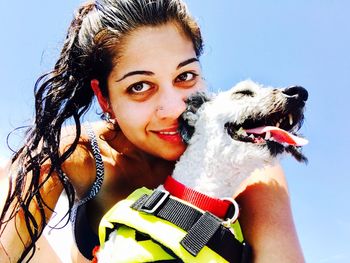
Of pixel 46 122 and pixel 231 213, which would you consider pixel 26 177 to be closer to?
pixel 46 122

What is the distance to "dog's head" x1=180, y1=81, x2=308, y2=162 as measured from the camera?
330 cm

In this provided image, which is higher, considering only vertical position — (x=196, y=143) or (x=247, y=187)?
(x=196, y=143)

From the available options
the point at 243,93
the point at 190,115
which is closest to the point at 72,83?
the point at 190,115

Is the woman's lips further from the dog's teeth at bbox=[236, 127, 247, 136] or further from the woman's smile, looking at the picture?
the dog's teeth at bbox=[236, 127, 247, 136]

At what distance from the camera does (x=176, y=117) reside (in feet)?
12.1

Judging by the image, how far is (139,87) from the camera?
12.6 ft

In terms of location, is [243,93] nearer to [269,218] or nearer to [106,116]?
[269,218]

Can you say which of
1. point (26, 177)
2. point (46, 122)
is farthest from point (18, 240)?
point (46, 122)

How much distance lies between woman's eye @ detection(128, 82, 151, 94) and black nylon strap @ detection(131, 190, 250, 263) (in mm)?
873

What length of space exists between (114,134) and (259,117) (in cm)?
149

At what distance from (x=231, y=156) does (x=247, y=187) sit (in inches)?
18.5

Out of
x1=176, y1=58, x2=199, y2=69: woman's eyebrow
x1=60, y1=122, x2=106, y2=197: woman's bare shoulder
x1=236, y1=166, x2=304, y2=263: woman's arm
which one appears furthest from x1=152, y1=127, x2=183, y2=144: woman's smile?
x1=60, y1=122, x2=106, y2=197: woman's bare shoulder

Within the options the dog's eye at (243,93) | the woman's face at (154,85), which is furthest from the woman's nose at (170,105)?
the dog's eye at (243,93)

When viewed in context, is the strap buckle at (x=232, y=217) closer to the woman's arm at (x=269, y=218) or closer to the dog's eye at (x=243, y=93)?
the woman's arm at (x=269, y=218)
